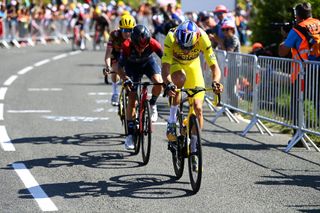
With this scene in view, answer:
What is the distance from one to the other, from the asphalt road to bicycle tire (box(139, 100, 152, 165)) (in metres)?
0.17

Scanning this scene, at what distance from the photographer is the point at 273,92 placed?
1333 cm

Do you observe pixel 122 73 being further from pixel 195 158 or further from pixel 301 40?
pixel 195 158

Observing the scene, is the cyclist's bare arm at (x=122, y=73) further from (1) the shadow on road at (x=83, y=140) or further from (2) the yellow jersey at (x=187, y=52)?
(2) the yellow jersey at (x=187, y=52)

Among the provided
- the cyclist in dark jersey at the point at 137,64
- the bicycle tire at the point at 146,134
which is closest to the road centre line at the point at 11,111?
the cyclist in dark jersey at the point at 137,64

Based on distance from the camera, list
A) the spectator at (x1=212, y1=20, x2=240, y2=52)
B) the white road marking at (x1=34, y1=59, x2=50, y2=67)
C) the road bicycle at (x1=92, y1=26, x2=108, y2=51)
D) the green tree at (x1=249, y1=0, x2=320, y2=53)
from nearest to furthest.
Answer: the spectator at (x1=212, y1=20, x2=240, y2=52) → the green tree at (x1=249, y1=0, x2=320, y2=53) → the white road marking at (x1=34, y1=59, x2=50, y2=67) → the road bicycle at (x1=92, y1=26, x2=108, y2=51)

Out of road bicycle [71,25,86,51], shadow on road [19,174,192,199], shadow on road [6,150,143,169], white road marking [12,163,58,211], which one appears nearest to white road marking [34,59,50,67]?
road bicycle [71,25,86,51]

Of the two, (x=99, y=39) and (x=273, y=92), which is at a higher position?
(x=273, y=92)

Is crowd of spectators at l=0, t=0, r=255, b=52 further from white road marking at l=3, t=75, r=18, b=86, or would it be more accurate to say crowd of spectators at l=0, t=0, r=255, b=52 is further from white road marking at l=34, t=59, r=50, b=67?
white road marking at l=3, t=75, r=18, b=86

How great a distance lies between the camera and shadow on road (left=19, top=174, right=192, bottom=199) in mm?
8844

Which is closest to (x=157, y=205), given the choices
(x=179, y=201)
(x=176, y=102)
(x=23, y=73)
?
(x=179, y=201)

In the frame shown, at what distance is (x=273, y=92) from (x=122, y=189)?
191 inches

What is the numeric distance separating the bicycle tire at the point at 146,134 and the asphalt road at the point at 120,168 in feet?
0.56

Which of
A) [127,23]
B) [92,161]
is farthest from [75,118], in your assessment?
[92,161]

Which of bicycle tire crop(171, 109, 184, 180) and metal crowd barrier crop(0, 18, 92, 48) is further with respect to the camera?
metal crowd barrier crop(0, 18, 92, 48)
